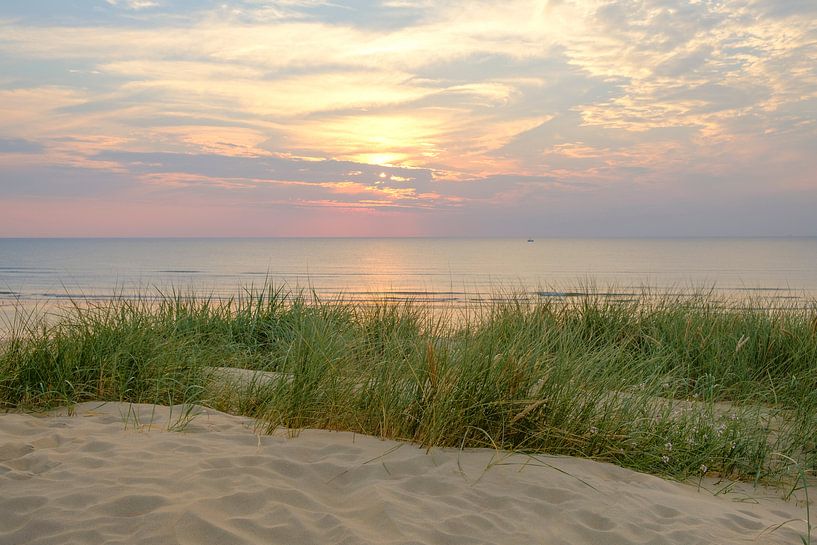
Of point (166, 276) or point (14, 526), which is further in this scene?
point (166, 276)

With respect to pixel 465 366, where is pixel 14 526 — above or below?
below

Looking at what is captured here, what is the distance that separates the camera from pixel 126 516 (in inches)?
126

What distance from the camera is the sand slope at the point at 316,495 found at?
3.16m

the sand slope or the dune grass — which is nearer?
the sand slope

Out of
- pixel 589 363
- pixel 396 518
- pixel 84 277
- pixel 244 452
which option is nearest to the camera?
pixel 396 518

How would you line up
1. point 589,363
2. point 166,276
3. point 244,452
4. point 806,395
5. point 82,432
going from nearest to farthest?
point 244,452 → point 82,432 → point 589,363 → point 806,395 → point 166,276

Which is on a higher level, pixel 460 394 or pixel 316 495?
pixel 460 394

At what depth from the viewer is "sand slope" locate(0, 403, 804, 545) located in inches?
124

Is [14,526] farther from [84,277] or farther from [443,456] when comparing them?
[84,277]

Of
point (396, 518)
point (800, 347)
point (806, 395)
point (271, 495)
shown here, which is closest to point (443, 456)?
point (396, 518)

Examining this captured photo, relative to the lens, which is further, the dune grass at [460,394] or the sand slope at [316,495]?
the dune grass at [460,394]

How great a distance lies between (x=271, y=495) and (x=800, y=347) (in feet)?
23.8

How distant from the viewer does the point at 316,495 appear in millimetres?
3693

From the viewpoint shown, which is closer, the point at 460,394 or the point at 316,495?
the point at 316,495
